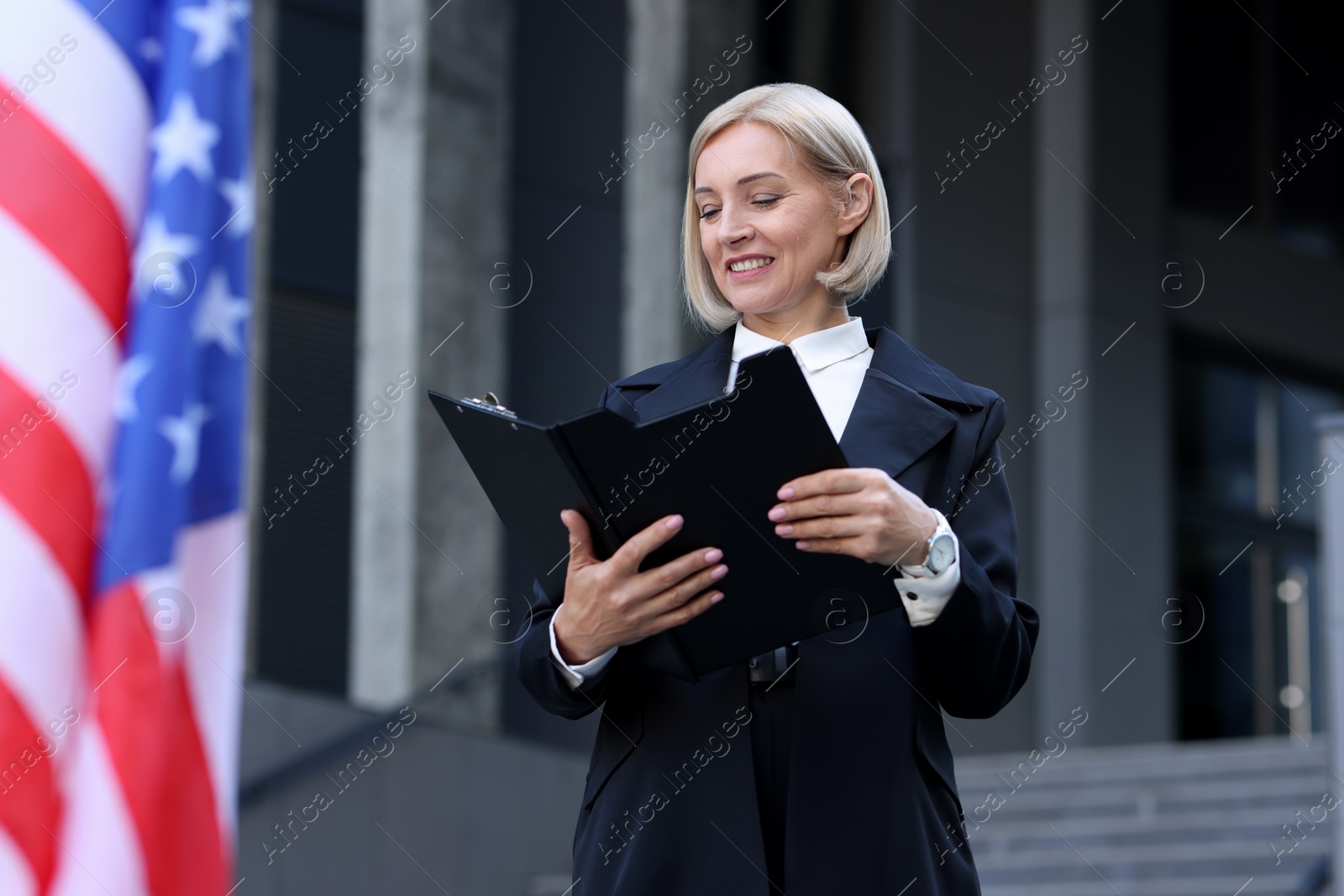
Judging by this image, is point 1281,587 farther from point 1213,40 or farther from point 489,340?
point 489,340

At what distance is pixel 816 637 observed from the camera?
6.97 feet

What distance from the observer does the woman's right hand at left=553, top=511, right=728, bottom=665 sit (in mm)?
1945

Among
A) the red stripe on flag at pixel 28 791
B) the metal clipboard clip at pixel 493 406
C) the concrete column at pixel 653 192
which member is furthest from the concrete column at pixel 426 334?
the metal clipboard clip at pixel 493 406

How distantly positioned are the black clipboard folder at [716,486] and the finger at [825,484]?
0.02 metres

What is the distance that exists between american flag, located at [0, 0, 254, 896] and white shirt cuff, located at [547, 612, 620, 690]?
76.5 inches

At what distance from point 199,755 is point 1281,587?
12157mm

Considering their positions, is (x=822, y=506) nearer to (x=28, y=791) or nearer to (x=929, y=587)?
(x=929, y=587)

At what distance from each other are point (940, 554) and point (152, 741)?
8.02ft

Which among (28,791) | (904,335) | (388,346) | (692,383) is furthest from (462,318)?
(692,383)

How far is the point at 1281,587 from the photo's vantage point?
13984 mm

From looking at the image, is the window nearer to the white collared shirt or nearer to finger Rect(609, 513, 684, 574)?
the white collared shirt

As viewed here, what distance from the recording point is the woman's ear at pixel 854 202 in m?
2.33

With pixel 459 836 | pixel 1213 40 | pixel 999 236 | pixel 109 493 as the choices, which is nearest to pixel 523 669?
pixel 109 493

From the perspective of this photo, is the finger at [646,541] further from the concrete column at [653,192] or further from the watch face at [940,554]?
the concrete column at [653,192]
